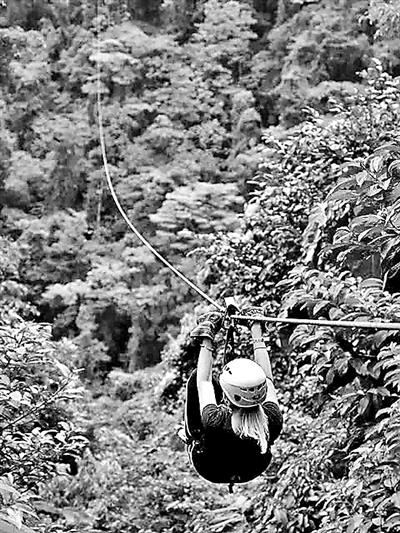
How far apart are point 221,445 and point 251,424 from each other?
149 mm

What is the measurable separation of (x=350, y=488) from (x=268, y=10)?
36.2 ft

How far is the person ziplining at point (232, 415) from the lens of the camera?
6.78ft

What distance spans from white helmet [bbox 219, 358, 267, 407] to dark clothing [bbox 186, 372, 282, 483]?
0.11 metres

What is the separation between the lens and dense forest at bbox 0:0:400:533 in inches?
98.7

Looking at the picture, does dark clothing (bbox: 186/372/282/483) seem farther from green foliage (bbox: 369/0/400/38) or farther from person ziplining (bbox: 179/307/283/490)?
green foliage (bbox: 369/0/400/38)

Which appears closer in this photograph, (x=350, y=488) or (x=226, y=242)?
(x=350, y=488)

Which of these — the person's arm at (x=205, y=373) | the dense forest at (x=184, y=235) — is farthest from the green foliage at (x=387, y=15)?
the person's arm at (x=205, y=373)

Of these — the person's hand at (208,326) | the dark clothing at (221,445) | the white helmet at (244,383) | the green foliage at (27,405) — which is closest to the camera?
the white helmet at (244,383)

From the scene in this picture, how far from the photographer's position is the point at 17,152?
36.8 feet

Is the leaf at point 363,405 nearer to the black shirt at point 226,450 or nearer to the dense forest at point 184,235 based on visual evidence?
the dense forest at point 184,235

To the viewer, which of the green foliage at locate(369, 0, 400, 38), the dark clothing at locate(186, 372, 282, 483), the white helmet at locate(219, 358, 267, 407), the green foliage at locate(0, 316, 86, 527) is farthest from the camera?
the green foliage at locate(369, 0, 400, 38)

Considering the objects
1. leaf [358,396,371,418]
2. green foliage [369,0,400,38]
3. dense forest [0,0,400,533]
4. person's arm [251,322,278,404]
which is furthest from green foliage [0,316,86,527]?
green foliage [369,0,400,38]

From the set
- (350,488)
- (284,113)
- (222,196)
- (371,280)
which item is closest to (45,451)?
(350,488)

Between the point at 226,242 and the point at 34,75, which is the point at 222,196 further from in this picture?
the point at 226,242
